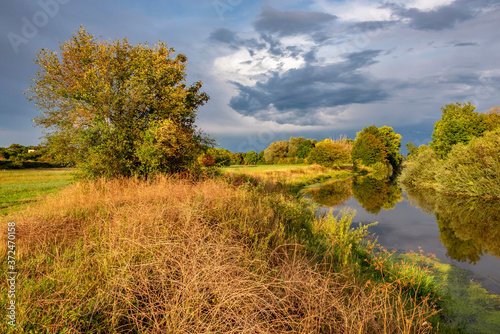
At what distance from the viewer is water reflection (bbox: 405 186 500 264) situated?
437 inches

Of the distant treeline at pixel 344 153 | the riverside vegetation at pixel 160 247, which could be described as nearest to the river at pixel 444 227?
the riverside vegetation at pixel 160 247

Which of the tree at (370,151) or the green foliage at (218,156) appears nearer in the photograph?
the green foliage at (218,156)

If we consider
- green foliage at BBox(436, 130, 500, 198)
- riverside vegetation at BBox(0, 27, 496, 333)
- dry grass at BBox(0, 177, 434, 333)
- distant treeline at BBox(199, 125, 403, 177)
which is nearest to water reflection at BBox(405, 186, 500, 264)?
green foliage at BBox(436, 130, 500, 198)

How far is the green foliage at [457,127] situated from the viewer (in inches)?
1078

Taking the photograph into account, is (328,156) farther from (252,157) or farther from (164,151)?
(164,151)

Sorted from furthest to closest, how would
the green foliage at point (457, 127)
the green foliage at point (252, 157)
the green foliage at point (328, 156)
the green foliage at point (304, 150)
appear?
the green foliage at point (252, 157) → the green foliage at point (304, 150) → the green foliage at point (328, 156) → the green foliage at point (457, 127)

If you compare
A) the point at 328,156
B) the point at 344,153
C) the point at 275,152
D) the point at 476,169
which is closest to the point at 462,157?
the point at 476,169

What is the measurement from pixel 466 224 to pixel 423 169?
20.1 metres

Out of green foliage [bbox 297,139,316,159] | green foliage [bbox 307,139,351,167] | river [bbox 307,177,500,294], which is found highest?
green foliage [bbox 297,139,316,159]

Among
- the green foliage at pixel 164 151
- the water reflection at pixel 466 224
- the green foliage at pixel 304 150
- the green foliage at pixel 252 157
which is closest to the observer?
the water reflection at pixel 466 224

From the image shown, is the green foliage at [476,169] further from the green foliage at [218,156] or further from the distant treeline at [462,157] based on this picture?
the green foliage at [218,156]

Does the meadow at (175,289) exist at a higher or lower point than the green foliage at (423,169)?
lower

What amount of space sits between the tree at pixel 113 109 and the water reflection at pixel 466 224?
47.4 feet

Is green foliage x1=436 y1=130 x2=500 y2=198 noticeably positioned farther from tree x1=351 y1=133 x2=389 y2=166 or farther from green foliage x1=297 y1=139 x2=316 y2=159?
green foliage x1=297 y1=139 x2=316 y2=159
